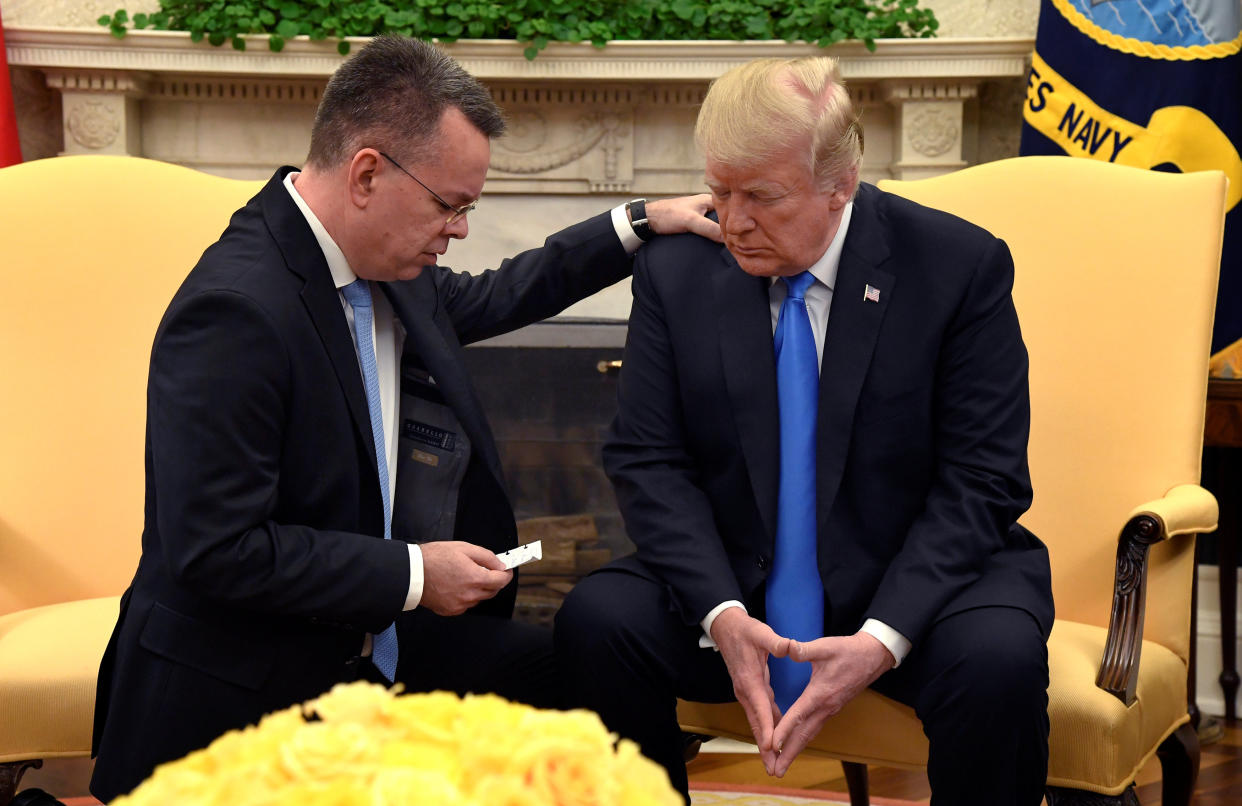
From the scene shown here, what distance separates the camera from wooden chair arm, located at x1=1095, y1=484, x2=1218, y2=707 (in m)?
1.64

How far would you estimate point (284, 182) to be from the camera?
171cm

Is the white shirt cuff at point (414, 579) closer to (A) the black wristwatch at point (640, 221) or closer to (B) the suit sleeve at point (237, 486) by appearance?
(B) the suit sleeve at point (237, 486)

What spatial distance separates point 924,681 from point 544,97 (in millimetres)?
2488

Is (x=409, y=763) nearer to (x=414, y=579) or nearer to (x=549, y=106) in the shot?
(x=414, y=579)

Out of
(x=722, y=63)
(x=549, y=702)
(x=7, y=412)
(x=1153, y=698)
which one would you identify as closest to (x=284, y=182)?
(x=7, y=412)

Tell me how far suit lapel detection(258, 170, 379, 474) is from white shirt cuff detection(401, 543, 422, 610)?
0.15 metres

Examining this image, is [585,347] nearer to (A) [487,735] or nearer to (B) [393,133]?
(B) [393,133]

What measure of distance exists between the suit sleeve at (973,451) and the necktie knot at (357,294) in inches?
32.7

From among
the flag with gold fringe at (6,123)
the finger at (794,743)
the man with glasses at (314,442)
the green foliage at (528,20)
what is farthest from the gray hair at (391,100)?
the flag with gold fringe at (6,123)

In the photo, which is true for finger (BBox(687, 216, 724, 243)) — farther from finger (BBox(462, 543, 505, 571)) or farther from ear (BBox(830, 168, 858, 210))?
finger (BBox(462, 543, 505, 571))

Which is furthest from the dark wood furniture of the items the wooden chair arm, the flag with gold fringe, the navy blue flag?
the flag with gold fringe

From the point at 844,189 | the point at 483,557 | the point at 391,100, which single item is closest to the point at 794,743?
the point at 483,557

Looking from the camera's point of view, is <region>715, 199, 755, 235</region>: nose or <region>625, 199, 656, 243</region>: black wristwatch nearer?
<region>715, 199, 755, 235</region>: nose

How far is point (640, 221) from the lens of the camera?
1.99m
